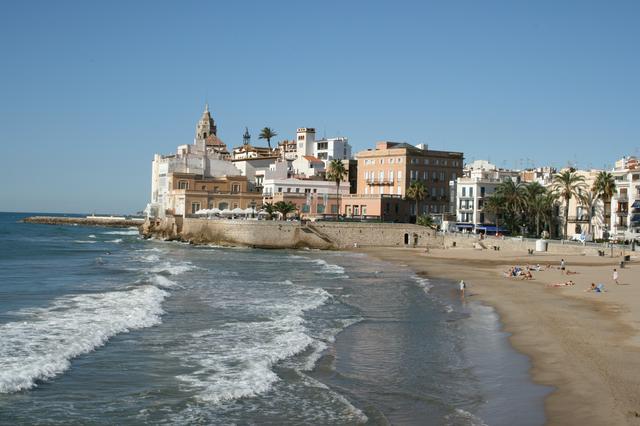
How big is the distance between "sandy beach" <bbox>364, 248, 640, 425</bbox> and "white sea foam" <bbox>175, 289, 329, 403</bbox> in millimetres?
7560

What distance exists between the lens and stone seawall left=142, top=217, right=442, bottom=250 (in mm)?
79312

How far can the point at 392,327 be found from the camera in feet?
96.2

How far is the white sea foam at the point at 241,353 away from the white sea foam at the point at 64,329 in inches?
133

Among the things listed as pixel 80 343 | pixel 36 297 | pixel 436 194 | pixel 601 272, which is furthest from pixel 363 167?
pixel 80 343

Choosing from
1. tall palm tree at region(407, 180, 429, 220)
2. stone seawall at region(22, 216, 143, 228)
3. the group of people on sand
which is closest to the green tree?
tall palm tree at region(407, 180, 429, 220)

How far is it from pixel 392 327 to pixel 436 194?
6804cm

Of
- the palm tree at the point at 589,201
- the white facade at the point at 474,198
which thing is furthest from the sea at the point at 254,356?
the white facade at the point at 474,198

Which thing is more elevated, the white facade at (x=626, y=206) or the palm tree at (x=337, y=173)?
the palm tree at (x=337, y=173)

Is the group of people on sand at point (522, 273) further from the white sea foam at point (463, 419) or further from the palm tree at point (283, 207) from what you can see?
the palm tree at point (283, 207)

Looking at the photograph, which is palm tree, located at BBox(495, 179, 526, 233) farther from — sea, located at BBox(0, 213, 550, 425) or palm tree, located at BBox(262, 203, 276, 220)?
sea, located at BBox(0, 213, 550, 425)

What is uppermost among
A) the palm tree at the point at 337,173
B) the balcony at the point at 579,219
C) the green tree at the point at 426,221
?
the palm tree at the point at 337,173

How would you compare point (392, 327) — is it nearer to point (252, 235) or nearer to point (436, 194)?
point (252, 235)

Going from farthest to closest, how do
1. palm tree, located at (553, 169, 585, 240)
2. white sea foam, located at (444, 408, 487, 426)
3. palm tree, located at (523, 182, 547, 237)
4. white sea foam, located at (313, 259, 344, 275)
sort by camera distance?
palm tree, located at (523, 182, 547, 237) < palm tree, located at (553, 169, 585, 240) < white sea foam, located at (313, 259, 344, 275) < white sea foam, located at (444, 408, 487, 426)

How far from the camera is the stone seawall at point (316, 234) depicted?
79.3m
